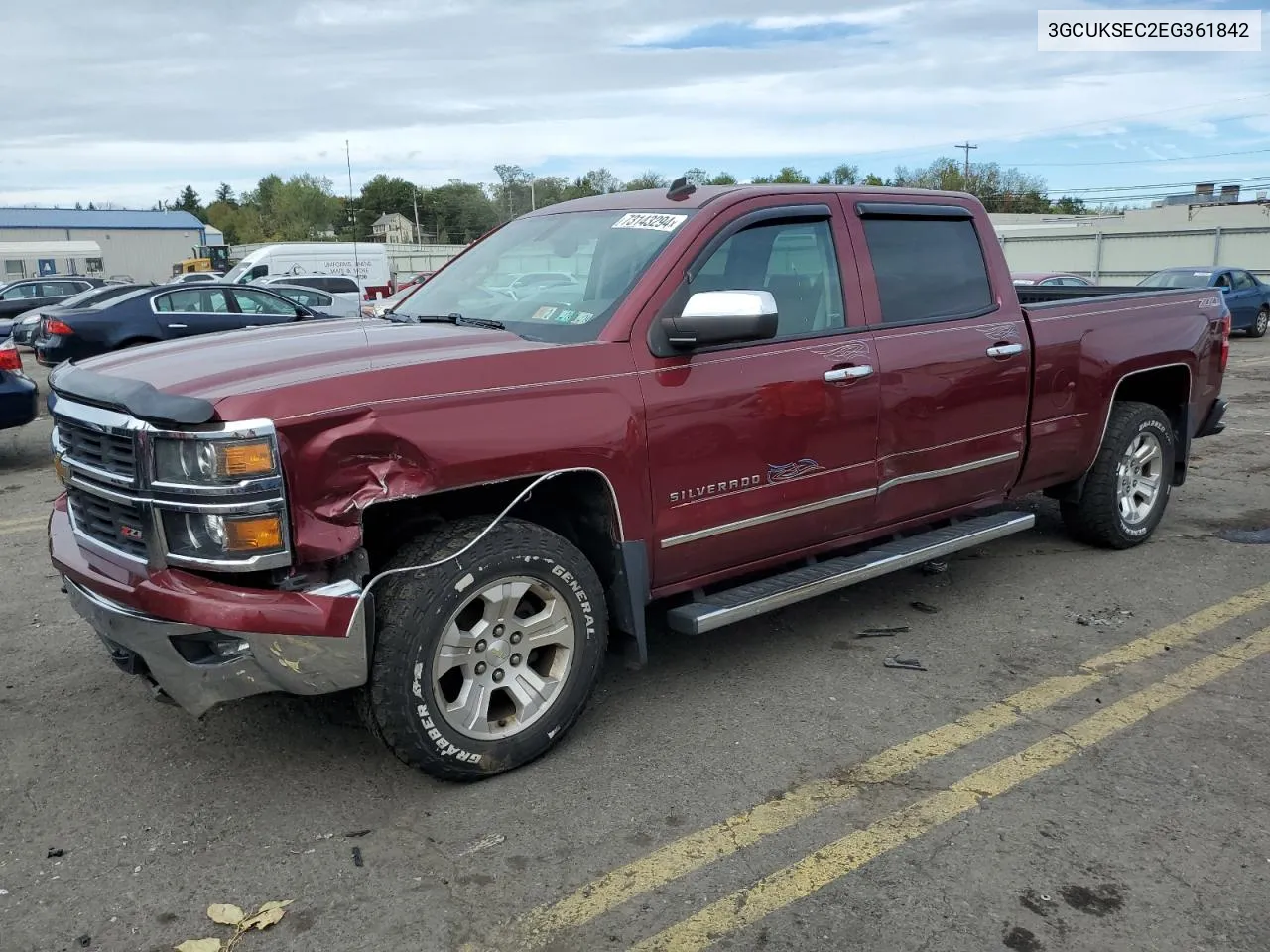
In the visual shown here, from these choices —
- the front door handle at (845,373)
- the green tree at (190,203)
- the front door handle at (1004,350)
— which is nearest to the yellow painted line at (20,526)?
the front door handle at (845,373)

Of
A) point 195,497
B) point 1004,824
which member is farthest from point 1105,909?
point 195,497

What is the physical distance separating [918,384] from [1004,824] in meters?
1.98

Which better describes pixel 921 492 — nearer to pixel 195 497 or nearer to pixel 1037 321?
pixel 1037 321

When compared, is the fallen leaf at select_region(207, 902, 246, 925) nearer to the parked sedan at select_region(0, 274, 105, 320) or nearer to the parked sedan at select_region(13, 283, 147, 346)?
the parked sedan at select_region(13, 283, 147, 346)

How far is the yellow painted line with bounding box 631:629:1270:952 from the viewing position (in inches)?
110

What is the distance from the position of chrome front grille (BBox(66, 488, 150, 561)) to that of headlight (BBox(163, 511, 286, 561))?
14 cm

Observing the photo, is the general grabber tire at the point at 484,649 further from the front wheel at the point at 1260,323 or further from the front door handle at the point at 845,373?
the front wheel at the point at 1260,323

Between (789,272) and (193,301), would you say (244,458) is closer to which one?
(789,272)

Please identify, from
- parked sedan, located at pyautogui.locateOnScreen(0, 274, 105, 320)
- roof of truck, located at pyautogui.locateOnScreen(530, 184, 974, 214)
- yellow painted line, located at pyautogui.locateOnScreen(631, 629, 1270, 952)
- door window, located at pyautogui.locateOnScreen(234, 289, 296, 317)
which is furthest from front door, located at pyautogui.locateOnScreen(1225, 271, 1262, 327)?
parked sedan, located at pyautogui.locateOnScreen(0, 274, 105, 320)

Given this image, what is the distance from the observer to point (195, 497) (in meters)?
2.97

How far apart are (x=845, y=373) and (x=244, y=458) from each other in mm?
2395

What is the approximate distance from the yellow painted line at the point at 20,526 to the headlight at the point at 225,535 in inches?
176

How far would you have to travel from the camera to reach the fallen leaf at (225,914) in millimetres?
2834

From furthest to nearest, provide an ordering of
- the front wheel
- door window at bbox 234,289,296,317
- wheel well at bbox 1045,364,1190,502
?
the front wheel, door window at bbox 234,289,296,317, wheel well at bbox 1045,364,1190,502
